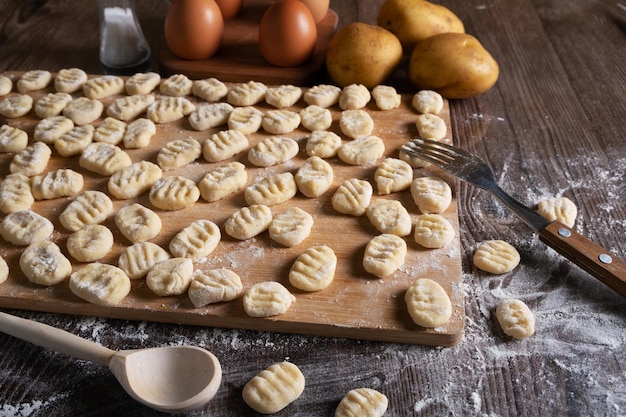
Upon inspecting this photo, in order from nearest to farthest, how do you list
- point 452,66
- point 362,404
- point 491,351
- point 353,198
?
1. point 362,404
2. point 491,351
3. point 353,198
4. point 452,66

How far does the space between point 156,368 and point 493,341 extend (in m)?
0.90

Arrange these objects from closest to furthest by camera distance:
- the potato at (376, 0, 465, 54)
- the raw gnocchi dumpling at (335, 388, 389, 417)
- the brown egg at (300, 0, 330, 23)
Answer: the raw gnocchi dumpling at (335, 388, 389, 417) → the potato at (376, 0, 465, 54) → the brown egg at (300, 0, 330, 23)

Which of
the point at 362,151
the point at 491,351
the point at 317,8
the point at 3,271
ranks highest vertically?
the point at 317,8

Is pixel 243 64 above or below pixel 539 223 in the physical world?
below

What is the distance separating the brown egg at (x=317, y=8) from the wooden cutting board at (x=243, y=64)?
0.10m

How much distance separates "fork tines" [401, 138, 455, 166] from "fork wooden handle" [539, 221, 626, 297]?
43 centimetres

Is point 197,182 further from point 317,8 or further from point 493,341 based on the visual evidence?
point 317,8

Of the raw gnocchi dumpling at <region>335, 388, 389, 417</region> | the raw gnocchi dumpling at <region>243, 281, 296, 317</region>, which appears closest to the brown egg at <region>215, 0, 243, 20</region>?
the raw gnocchi dumpling at <region>243, 281, 296, 317</region>

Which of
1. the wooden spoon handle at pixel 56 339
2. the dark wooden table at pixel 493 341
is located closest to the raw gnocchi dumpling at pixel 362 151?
the dark wooden table at pixel 493 341

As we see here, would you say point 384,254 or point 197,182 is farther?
point 197,182

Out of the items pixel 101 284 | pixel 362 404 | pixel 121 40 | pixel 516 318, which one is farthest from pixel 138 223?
pixel 121 40

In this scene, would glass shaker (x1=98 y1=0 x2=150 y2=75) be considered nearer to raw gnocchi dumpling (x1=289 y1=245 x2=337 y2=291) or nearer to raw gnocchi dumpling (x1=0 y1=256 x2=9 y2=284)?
raw gnocchi dumpling (x1=0 y1=256 x2=9 y2=284)

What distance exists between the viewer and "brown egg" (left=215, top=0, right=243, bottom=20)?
2.84 meters

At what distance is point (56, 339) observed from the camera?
150 cm
